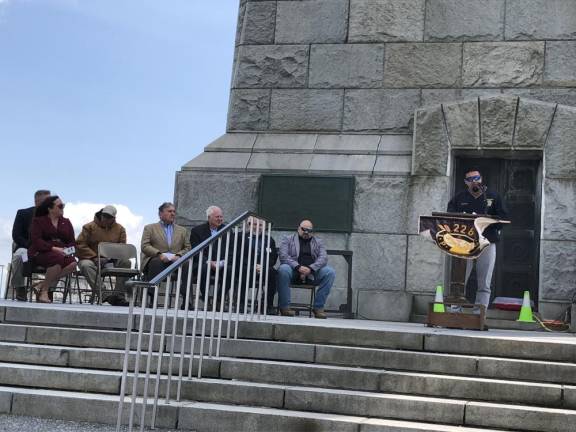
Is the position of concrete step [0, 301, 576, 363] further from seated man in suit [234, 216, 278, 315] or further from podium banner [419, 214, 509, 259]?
podium banner [419, 214, 509, 259]

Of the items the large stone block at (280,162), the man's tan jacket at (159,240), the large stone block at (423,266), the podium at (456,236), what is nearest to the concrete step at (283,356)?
the podium at (456,236)

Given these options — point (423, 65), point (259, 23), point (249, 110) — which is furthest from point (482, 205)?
point (259, 23)

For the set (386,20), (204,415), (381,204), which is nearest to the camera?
(204,415)

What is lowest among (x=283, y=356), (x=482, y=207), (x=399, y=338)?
(x=283, y=356)

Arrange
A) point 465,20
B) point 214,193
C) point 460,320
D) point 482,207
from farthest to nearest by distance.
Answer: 1. point 214,193
2. point 465,20
3. point 482,207
4. point 460,320

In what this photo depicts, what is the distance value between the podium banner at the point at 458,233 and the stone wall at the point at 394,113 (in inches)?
79.3

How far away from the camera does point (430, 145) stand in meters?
10.9

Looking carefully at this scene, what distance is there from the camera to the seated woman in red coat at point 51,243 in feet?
33.5

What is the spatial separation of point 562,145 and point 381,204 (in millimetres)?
2144

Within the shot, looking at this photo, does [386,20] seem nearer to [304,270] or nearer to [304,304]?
[304,270]

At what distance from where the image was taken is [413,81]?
11.2m

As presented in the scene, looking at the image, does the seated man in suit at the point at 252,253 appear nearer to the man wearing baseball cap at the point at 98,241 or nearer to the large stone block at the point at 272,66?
the man wearing baseball cap at the point at 98,241

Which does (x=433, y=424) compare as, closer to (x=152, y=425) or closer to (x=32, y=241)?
(x=152, y=425)

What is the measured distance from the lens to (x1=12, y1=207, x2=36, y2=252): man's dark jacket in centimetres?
1103
